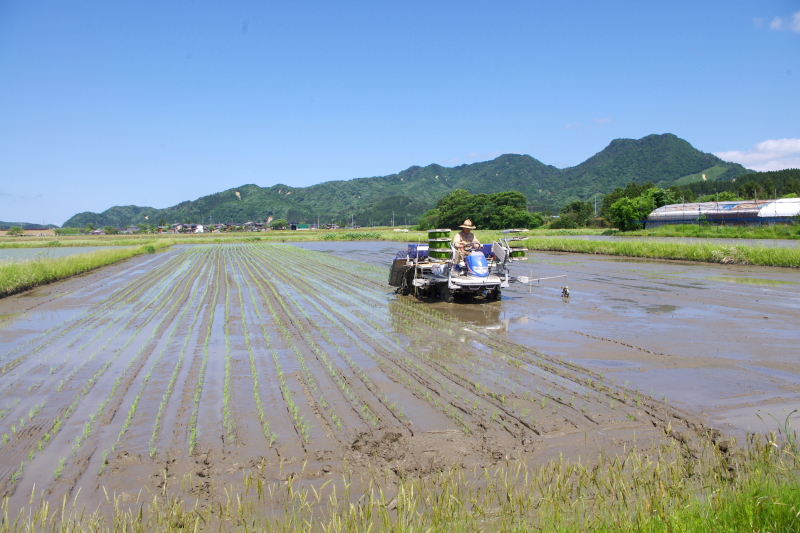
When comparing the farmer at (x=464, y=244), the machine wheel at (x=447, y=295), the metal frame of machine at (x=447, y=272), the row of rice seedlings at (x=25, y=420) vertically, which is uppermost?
the farmer at (x=464, y=244)

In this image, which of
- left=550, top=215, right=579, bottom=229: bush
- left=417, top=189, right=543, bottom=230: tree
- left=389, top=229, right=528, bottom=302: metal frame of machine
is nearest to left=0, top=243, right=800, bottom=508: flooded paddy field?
left=389, top=229, right=528, bottom=302: metal frame of machine

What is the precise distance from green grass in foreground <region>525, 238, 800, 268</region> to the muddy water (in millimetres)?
2326

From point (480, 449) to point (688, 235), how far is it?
40755 mm

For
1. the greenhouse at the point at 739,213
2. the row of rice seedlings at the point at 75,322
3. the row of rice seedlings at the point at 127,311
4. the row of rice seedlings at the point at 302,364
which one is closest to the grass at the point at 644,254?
the greenhouse at the point at 739,213

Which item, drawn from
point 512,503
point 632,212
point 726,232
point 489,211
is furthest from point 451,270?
point 489,211

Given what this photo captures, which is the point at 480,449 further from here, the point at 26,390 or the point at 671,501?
the point at 26,390

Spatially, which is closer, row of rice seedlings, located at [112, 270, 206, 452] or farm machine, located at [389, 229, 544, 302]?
row of rice seedlings, located at [112, 270, 206, 452]

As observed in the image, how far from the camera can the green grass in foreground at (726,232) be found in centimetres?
3219

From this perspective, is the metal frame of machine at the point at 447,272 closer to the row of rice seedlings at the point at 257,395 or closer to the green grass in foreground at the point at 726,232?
the row of rice seedlings at the point at 257,395

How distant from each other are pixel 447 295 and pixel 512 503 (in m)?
9.85

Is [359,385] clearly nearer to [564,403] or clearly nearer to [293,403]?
[293,403]

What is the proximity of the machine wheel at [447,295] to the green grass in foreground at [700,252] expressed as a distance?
47.2ft

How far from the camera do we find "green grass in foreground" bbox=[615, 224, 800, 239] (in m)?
32.2

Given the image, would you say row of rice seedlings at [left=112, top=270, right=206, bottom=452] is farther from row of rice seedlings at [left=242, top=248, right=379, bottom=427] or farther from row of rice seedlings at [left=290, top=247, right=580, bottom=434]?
row of rice seedlings at [left=290, top=247, right=580, bottom=434]
